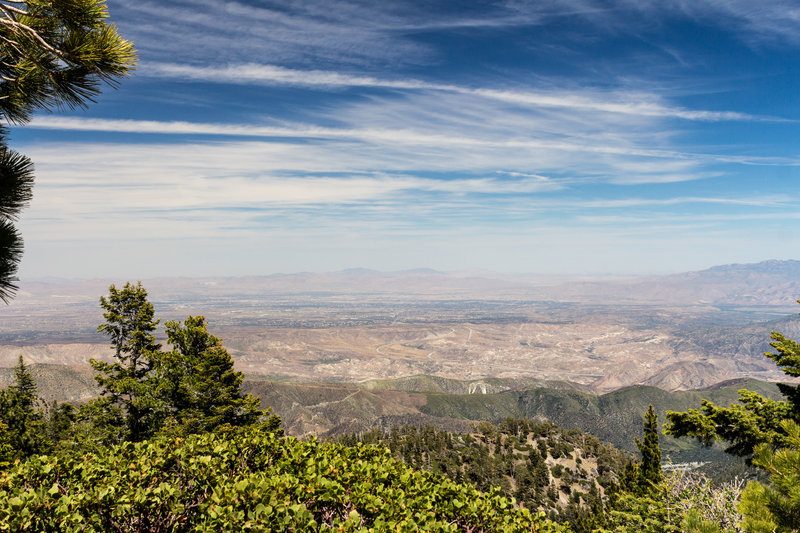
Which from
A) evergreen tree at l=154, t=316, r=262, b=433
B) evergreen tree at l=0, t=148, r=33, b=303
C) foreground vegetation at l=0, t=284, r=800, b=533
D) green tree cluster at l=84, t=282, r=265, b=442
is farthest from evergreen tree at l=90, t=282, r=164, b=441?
evergreen tree at l=0, t=148, r=33, b=303

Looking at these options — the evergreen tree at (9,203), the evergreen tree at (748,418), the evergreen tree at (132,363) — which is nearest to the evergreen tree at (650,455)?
the evergreen tree at (748,418)

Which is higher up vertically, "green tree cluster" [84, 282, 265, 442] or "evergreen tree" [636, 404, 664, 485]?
"green tree cluster" [84, 282, 265, 442]

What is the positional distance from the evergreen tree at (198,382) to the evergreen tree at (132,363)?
76 centimetres

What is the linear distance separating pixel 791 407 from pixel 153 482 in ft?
66.8

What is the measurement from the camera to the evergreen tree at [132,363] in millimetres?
20906

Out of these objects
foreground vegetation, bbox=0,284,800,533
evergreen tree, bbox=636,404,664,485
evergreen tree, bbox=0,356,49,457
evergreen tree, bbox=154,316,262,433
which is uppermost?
foreground vegetation, bbox=0,284,800,533

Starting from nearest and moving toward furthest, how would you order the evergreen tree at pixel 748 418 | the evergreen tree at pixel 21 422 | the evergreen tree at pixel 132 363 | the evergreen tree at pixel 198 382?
the evergreen tree at pixel 748 418, the evergreen tree at pixel 132 363, the evergreen tree at pixel 198 382, the evergreen tree at pixel 21 422

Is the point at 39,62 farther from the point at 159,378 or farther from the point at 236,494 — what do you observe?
the point at 159,378

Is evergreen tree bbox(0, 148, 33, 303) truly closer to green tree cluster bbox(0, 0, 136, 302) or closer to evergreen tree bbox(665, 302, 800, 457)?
green tree cluster bbox(0, 0, 136, 302)

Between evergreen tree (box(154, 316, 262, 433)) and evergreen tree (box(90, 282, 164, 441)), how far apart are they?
76cm

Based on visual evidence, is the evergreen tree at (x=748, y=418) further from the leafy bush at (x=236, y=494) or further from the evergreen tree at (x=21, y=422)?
the evergreen tree at (x=21, y=422)

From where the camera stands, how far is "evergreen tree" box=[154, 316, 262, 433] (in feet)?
72.8

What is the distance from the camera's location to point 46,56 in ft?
18.9

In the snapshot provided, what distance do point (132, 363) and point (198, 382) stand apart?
3.48 meters
